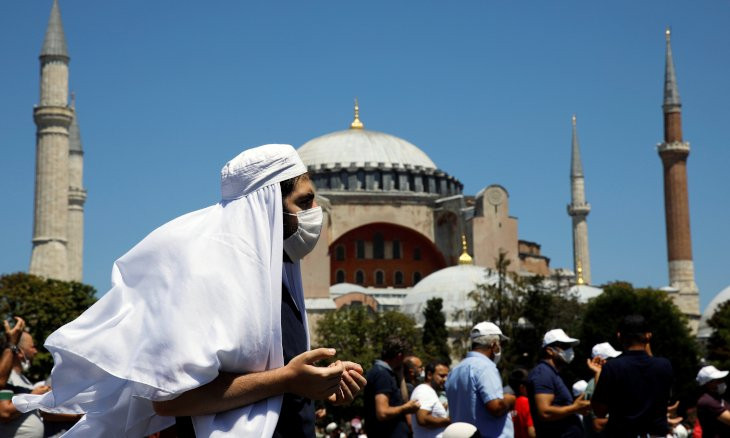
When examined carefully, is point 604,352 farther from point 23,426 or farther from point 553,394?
point 23,426

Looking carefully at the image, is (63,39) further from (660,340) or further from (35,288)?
(660,340)

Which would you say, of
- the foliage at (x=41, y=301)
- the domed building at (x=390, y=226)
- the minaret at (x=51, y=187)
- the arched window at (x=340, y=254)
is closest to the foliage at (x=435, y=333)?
the domed building at (x=390, y=226)

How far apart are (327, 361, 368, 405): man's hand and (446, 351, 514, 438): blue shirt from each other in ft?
11.1

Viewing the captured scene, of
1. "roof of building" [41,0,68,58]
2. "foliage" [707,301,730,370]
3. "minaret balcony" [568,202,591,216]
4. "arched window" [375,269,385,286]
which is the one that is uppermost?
"roof of building" [41,0,68,58]

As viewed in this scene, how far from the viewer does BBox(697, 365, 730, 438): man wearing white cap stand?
6.97m

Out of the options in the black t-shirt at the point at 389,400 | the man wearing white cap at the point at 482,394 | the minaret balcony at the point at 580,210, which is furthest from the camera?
the minaret balcony at the point at 580,210

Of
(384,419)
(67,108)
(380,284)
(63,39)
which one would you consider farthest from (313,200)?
(380,284)

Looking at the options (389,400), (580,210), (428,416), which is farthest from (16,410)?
(580,210)

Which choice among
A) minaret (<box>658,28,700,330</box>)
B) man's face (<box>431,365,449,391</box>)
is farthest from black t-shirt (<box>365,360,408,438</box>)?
minaret (<box>658,28,700,330</box>)

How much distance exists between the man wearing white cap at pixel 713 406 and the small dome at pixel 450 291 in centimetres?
3724

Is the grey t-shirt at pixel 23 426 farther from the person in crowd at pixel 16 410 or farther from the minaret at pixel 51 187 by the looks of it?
the minaret at pixel 51 187

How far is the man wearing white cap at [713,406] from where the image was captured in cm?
697

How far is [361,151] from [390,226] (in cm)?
664

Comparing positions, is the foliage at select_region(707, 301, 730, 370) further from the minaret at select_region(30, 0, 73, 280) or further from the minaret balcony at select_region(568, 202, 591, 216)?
the minaret at select_region(30, 0, 73, 280)
